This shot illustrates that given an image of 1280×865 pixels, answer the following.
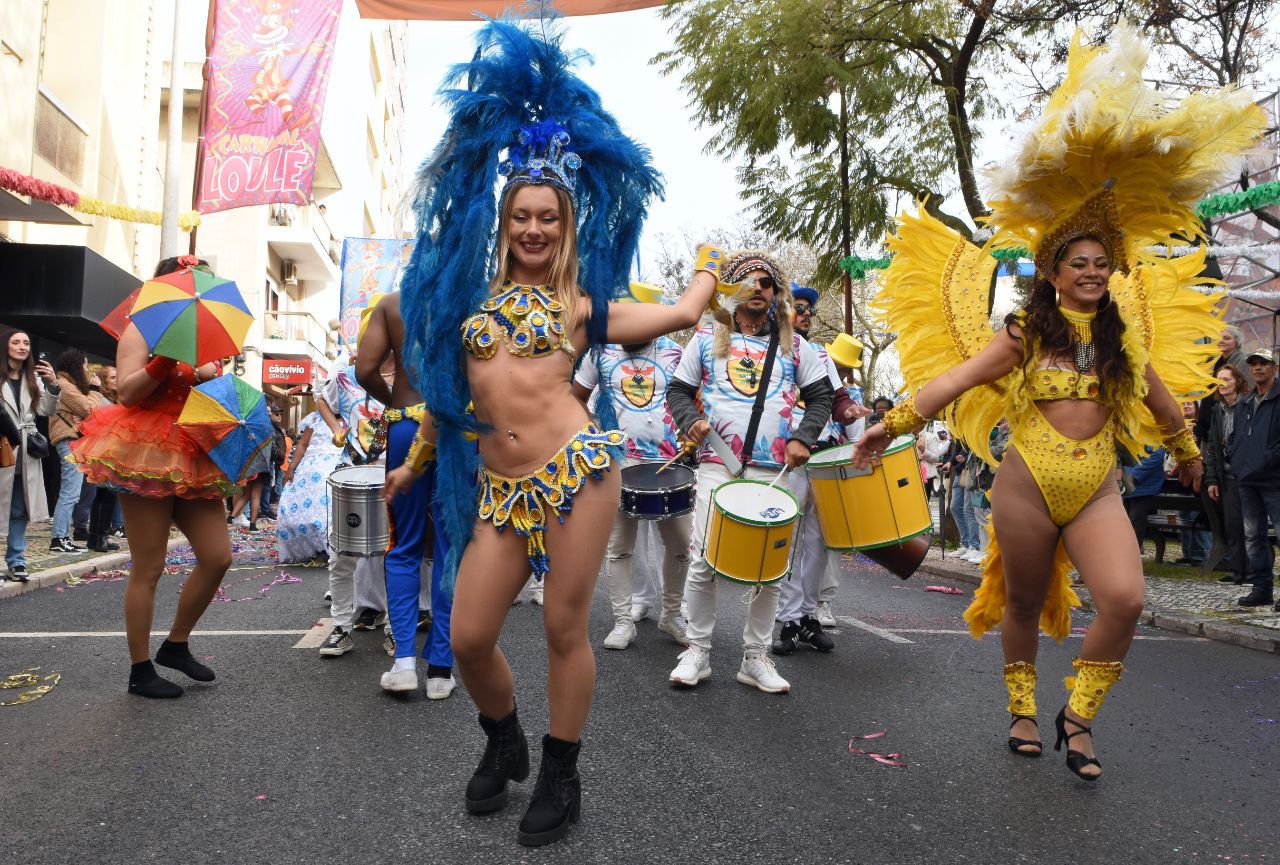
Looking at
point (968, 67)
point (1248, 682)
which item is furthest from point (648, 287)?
point (968, 67)

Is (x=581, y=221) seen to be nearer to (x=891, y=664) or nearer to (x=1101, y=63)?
(x=1101, y=63)

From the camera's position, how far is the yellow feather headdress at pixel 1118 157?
3.88 meters

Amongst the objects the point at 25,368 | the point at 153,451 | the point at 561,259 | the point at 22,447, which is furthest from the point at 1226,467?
the point at 25,368

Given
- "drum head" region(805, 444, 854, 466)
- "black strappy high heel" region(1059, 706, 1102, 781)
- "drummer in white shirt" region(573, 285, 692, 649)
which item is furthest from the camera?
"drummer in white shirt" region(573, 285, 692, 649)

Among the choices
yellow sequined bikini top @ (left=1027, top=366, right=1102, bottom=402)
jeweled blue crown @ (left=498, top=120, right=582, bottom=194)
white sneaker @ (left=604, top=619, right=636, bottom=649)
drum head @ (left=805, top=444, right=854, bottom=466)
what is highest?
jeweled blue crown @ (left=498, top=120, right=582, bottom=194)

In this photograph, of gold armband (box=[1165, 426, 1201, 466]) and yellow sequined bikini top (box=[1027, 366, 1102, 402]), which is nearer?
yellow sequined bikini top (box=[1027, 366, 1102, 402])

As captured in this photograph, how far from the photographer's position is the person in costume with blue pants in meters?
4.66

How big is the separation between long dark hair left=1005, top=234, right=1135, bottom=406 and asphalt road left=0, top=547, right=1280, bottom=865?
1.47m

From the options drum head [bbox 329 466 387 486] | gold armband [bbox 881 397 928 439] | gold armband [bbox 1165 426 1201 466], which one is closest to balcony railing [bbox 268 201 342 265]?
drum head [bbox 329 466 387 486]

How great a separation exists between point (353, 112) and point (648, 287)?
132ft

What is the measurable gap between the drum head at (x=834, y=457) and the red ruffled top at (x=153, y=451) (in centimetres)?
284

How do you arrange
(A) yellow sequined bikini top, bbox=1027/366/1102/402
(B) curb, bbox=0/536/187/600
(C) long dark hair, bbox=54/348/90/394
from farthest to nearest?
(C) long dark hair, bbox=54/348/90/394 → (B) curb, bbox=0/536/187/600 → (A) yellow sequined bikini top, bbox=1027/366/1102/402

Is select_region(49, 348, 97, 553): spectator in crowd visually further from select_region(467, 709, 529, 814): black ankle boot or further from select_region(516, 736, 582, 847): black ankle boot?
select_region(516, 736, 582, 847): black ankle boot

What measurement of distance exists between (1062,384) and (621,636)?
10.2 ft
